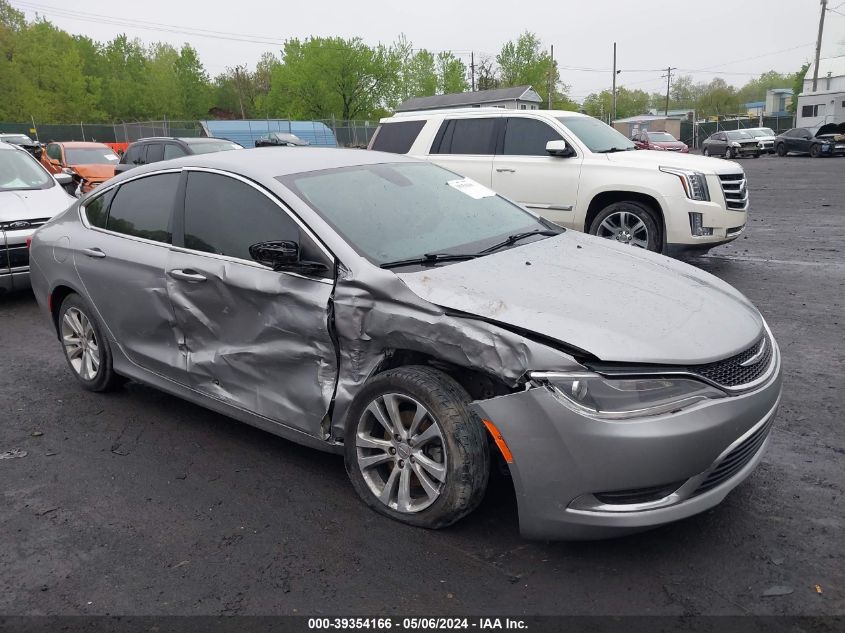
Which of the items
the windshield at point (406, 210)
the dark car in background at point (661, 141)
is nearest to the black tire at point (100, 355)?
the windshield at point (406, 210)

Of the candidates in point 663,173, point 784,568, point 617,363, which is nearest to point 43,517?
point 617,363

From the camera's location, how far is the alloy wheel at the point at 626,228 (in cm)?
833

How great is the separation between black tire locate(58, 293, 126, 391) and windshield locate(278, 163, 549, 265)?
76.1 inches

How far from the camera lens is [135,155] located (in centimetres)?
1516

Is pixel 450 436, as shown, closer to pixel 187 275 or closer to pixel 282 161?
pixel 187 275

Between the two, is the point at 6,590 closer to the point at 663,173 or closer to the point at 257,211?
the point at 257,211

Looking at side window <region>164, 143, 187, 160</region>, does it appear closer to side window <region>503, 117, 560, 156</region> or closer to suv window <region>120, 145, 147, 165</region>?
suv window <region>120, 145, 147, 165</region>

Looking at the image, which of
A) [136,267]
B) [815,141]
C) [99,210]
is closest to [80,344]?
[99,210]

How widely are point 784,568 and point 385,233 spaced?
2332mm

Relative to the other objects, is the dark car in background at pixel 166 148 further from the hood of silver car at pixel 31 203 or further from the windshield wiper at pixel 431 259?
the windshield wiper at pixel 431 259

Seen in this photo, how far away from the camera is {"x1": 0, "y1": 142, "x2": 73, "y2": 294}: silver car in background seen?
781 centimetres

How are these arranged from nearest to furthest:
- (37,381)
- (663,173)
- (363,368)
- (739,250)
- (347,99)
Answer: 1. (363,368)
2. (37,381)
3. (663,173)
4. (739,250)
5. (347,99)

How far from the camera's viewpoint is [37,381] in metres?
5.55

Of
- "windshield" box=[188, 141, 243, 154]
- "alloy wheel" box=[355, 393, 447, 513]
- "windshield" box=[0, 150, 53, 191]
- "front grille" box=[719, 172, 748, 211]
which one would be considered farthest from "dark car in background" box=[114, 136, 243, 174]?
"alloy wheel" box=[355, 393, 447, 513]
